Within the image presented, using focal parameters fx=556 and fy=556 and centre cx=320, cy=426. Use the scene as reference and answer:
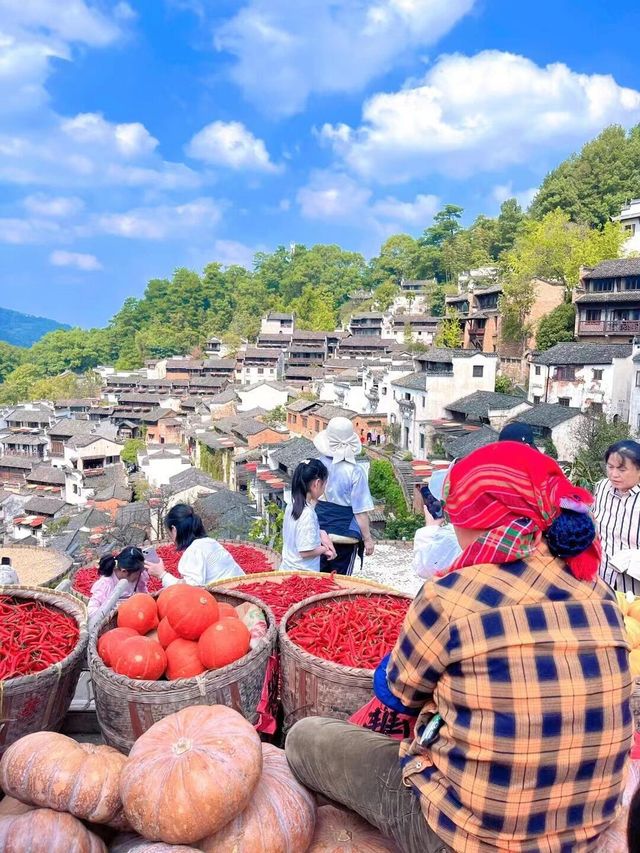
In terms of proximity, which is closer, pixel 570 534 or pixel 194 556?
pixel 570 534

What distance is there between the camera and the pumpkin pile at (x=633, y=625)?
2.82 meters

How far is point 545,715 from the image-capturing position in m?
1.46

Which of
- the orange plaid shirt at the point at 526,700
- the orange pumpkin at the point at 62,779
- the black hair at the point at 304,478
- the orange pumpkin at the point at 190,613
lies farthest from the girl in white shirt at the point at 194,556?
the orange plaid shirt at the point at 526,700

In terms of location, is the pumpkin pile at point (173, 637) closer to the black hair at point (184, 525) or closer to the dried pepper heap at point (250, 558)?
A: the black hair at point (184, 525)

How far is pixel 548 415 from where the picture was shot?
2230cm

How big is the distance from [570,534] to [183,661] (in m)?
1.74

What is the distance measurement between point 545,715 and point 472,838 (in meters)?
0.44

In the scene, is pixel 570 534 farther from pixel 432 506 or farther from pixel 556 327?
pixel 556 327

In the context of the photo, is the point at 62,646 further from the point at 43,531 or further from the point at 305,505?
the point at 43,531

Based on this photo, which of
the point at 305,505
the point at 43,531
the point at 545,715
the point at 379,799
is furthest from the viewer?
the point at 43,531

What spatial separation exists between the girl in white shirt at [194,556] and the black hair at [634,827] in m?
2.93

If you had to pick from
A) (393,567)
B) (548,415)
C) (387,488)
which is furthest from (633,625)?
(548,415)

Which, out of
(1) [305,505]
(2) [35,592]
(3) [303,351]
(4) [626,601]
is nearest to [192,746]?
(2) [35,592]

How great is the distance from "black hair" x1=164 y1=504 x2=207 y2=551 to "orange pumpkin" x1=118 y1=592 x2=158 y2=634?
117 cm
